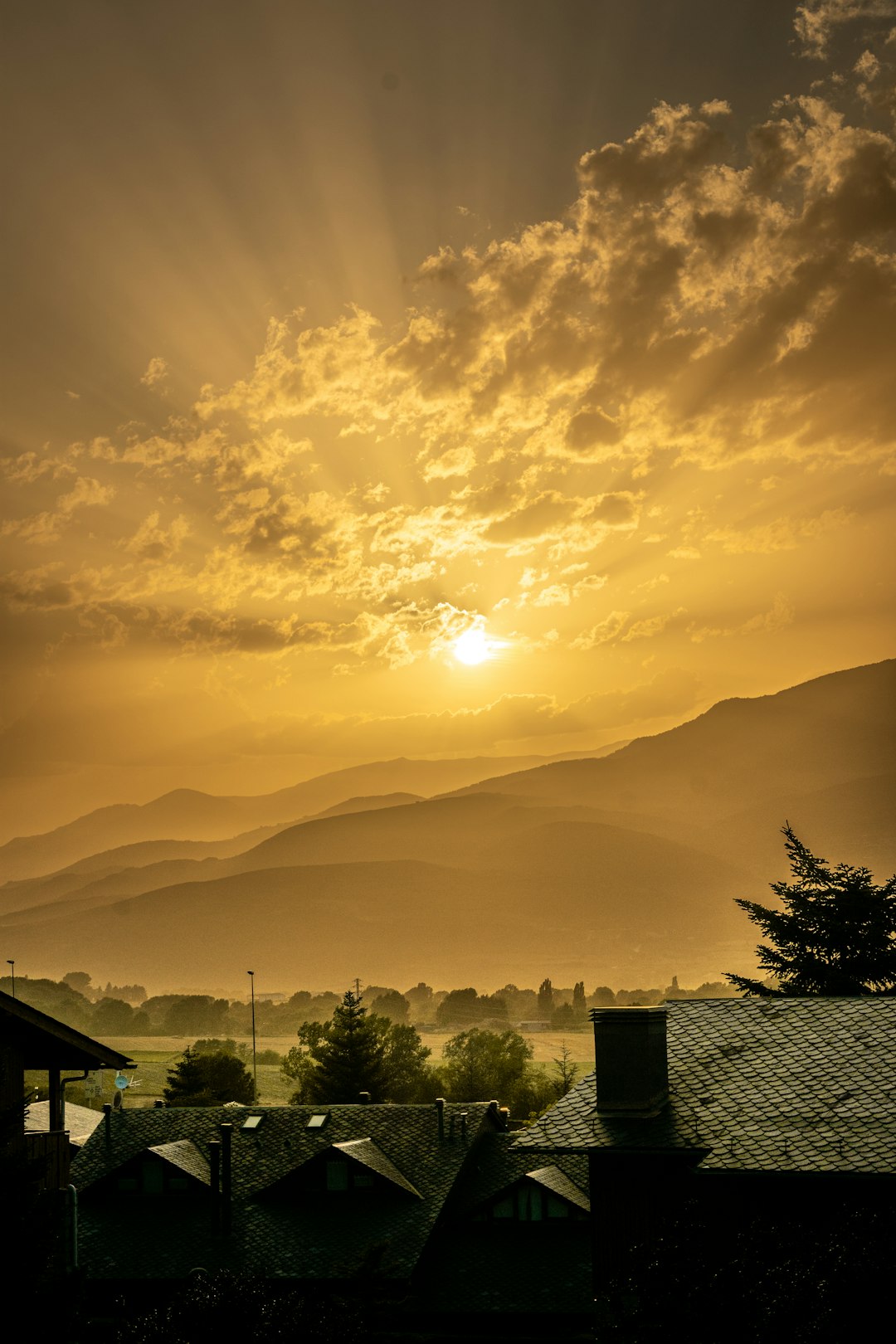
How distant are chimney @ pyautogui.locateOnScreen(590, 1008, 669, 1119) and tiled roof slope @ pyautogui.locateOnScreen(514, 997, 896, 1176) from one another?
34 centimetres

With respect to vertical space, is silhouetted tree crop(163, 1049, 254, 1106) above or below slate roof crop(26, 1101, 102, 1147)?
below

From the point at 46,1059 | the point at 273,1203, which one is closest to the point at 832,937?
the point at 273,1203

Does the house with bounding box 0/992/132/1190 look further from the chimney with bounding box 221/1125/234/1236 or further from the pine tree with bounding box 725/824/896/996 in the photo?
the pine tree with bounding box 725/824/896/996

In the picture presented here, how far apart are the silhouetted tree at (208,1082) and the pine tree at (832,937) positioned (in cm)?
3973

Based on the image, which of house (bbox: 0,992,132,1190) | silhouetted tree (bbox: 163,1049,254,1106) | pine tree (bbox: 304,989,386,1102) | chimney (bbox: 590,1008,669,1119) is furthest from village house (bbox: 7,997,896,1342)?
pine tree (bbox: 304,989,386,1102)

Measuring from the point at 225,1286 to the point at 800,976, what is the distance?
49.1m

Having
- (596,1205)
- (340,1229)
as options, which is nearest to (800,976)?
(340,1229)

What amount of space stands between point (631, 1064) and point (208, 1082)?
7245 cm

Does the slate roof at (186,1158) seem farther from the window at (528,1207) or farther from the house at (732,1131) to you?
the house at (732,1131)

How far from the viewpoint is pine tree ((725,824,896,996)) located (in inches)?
2377

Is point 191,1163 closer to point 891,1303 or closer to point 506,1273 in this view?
point 506,1273

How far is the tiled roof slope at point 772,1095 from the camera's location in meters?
25.3

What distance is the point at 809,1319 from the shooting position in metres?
15.8

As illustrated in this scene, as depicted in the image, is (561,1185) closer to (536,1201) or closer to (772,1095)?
(536,1201)
